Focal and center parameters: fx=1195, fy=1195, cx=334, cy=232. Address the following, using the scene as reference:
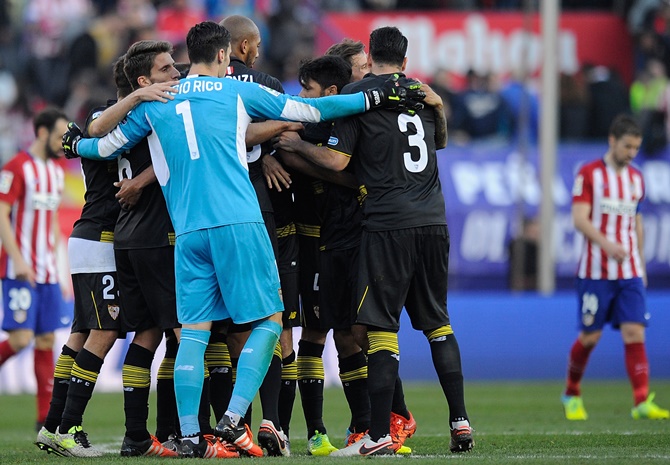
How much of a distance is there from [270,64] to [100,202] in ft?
38.2

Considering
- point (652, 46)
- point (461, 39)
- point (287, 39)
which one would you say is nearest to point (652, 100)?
point (652, 46)

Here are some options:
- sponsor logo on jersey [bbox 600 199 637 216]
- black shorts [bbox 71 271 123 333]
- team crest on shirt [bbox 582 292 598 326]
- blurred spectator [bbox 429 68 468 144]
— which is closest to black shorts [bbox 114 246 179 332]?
black shorts [bbox 71 271 123 333]

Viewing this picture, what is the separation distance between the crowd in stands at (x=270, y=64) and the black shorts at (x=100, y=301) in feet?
34.5

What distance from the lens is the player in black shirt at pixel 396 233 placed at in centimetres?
742

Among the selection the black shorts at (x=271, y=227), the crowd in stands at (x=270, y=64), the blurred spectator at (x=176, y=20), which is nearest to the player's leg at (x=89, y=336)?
the black shorts at (x=271, y=227)

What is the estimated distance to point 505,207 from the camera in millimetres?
17562

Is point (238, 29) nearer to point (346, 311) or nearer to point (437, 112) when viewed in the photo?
point (437, 112)

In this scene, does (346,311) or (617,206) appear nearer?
(346,311)

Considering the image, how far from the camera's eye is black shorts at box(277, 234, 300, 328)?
26.3 feet

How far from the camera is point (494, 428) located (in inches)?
379

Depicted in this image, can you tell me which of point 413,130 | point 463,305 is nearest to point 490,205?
point 463,305

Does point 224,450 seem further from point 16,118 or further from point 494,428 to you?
point 16,118

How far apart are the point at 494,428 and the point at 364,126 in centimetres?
324

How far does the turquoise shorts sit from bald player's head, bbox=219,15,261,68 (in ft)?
4.96
